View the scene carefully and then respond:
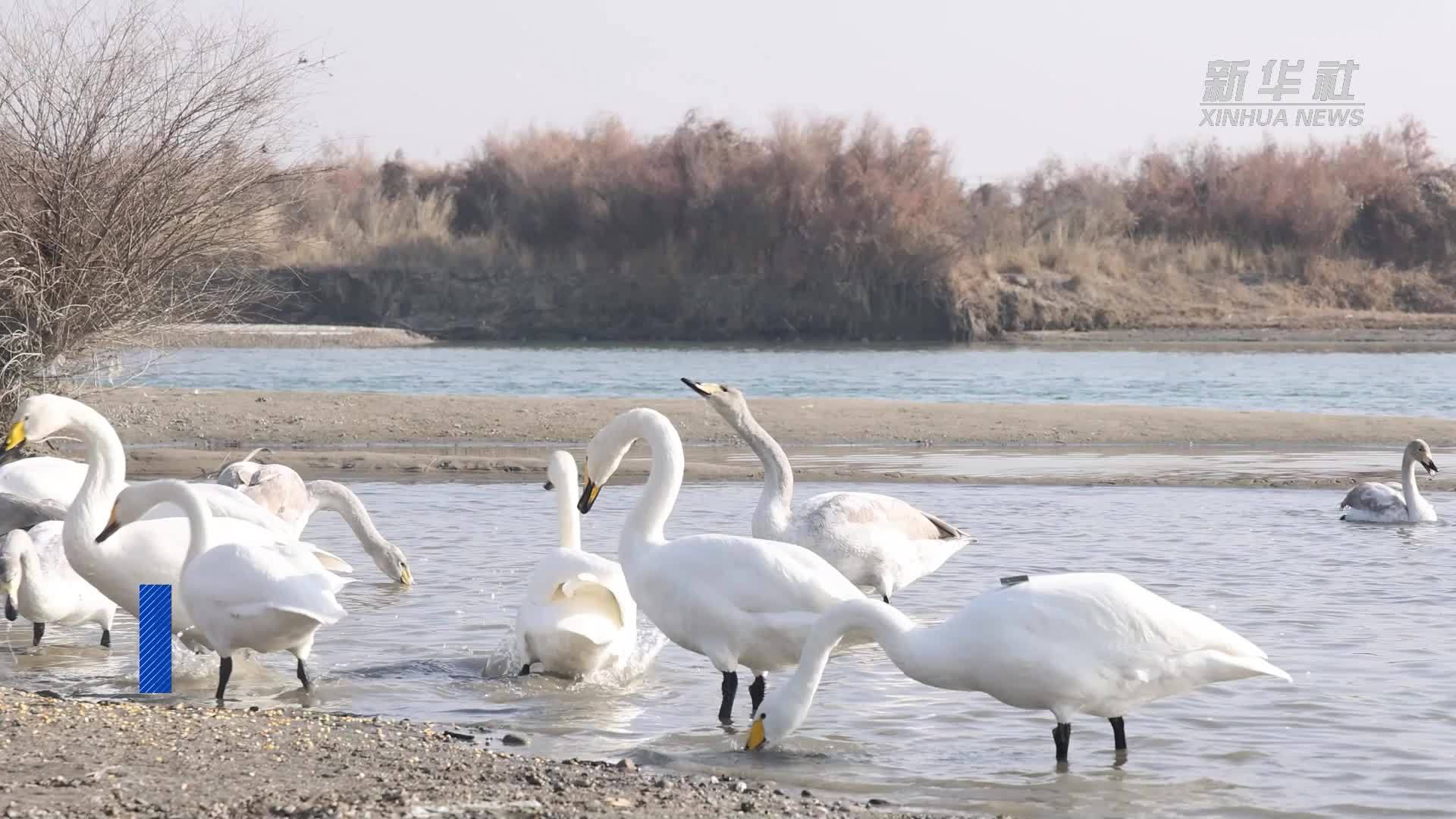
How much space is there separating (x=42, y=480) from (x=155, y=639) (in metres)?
2.47

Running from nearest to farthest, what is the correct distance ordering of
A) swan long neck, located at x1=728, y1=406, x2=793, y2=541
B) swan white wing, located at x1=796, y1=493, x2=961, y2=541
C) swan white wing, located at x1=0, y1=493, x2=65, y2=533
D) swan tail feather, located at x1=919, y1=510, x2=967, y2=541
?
swan white wing, located at x1=0, y1=493, x2=65, y2=533
swan white wing, located at x1=796, y1=493, x2=961, y2=541
swan long neck, located at x1=728, y1=406, x2=793, y2=541
swan tail feather, located at x1=919, y1=510, x2=967, y2=541

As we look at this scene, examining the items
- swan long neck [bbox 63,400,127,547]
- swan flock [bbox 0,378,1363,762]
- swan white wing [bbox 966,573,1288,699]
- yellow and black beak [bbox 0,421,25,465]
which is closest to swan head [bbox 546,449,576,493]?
swan flock [bbox 0,378,1363,762]

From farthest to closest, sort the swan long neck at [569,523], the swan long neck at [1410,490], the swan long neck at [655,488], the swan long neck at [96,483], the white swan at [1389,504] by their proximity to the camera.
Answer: the swan long neck at [1410,490], the white swan at [1389,504], the swan long neck at [569,523], the swan long neck at [96,483], the swan long neck at [655,488]

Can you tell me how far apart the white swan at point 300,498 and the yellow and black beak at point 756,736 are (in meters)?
3.99

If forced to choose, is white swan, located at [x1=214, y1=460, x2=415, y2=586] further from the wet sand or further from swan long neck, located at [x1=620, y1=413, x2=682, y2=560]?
the wet sand

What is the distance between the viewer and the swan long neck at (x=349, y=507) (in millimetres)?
9078

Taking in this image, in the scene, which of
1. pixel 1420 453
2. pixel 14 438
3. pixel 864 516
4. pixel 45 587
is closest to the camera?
pixel 14 438

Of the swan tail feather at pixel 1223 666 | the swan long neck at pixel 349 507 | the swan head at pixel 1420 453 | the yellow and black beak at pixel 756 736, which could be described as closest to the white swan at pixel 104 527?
the swan long neck at pixel 349 507

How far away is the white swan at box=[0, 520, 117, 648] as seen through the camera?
22.9 feet

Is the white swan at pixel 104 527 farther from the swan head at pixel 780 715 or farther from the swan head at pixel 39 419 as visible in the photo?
the swan head at pixel 780 715

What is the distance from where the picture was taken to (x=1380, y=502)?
1150 cm

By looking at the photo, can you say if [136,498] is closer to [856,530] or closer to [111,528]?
[111,528]

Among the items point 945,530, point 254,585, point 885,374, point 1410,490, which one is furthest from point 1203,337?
point 254,585

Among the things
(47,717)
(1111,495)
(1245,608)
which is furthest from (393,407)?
(47,717)
